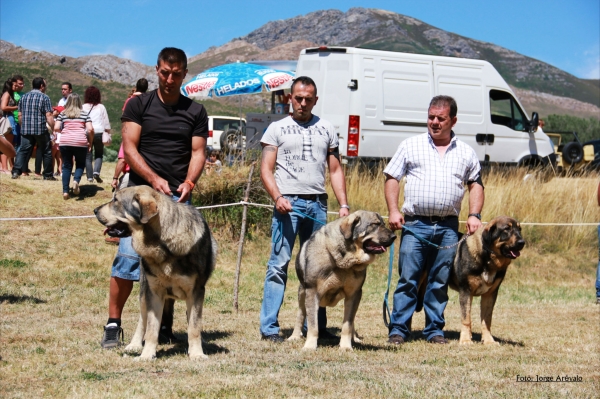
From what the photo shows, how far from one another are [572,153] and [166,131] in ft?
53.6

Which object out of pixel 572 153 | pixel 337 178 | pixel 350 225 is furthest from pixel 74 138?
pixel 572 153

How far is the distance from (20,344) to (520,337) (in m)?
4.84

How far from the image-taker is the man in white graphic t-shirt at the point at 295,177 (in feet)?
21.2

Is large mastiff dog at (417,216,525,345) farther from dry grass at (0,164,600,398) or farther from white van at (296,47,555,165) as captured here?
white van at (296,47,555,165)

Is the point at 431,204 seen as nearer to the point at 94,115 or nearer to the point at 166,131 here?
the point at 166,131

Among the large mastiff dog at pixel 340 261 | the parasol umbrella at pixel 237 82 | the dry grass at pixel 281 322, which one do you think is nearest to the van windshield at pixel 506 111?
the dry grass at pixel 281 322

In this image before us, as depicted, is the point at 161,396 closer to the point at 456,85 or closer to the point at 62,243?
the point at 62,243

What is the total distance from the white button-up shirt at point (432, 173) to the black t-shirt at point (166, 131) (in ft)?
6.29

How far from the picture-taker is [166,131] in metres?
5.93

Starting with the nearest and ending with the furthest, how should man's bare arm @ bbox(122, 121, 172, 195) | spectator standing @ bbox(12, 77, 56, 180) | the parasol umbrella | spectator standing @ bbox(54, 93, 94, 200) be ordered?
man's bare arm @ bbox(122, 121, 172, 195) → spectator standing @ bbox(54, 93, 94, 200) → spectator standing @ bbox(12, 77, 56, 180) → the parasol umbrella

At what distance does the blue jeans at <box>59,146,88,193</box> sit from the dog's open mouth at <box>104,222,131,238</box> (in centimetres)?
779

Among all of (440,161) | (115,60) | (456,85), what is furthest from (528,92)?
(440,161)

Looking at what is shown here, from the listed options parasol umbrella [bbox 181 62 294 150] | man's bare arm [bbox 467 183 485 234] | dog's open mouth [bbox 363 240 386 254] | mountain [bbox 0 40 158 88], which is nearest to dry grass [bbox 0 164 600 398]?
dog's open mouth [bbox 363 240 386 254]

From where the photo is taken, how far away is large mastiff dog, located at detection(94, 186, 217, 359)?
529cm
